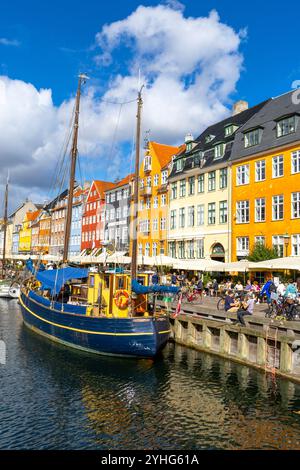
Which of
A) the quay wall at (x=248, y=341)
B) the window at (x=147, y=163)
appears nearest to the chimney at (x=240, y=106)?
the window at (x=147, y=163)

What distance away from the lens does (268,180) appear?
1432 inches

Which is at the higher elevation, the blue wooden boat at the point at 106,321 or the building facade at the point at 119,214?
the building facade at the point at 119,214

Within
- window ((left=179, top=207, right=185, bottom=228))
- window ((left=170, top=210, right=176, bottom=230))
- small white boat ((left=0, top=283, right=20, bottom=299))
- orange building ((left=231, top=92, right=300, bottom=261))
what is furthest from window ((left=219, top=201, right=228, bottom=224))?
small white boat ((left=0, top=283, right=20, bottom=299))

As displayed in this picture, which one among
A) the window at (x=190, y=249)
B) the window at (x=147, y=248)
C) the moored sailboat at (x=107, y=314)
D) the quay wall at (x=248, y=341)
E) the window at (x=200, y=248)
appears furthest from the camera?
the window at (x=147, y=248)

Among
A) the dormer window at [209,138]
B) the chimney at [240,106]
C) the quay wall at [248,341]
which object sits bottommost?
the quay wall at [248,341]

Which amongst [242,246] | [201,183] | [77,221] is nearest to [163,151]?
[201,183]

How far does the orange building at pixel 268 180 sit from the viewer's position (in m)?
34.0

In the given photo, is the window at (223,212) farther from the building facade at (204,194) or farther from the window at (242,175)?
the window at (242,175)

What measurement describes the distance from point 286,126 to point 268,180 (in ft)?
15.0

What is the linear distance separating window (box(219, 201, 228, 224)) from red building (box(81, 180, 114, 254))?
90.9 ft

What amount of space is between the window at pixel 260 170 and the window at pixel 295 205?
3851mm

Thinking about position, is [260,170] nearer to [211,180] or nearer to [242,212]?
[242,212]

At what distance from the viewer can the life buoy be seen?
20234mm

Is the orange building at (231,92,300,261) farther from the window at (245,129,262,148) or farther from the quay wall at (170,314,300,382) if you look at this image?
the quay wall at (170,314,300,382)
